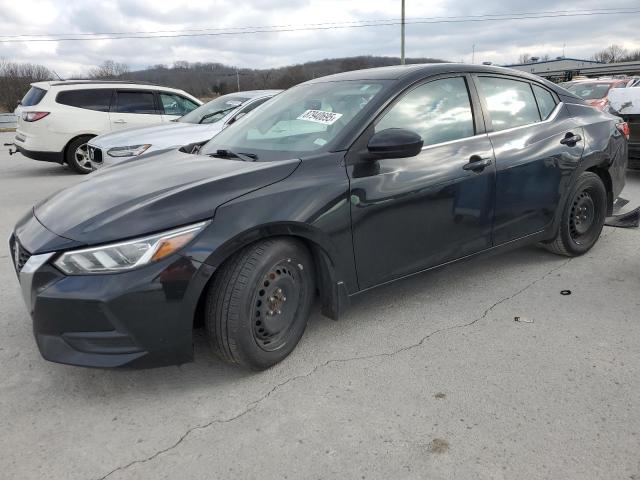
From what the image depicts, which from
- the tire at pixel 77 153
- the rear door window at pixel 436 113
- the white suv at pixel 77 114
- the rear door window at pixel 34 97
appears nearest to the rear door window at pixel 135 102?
the white suv at pixel 77 114

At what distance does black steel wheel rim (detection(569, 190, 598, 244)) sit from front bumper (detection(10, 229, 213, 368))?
3.17 m

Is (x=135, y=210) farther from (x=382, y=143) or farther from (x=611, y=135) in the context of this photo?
(x=611, y=135)

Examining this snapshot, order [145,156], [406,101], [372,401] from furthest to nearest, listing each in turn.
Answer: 1. [145,156]
2. [406,101]
3. [372,401]

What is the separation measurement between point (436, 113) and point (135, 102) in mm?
8473

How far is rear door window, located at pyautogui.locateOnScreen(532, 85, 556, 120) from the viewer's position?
3959 mm

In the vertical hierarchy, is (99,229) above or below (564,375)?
above

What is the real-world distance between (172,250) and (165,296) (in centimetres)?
20

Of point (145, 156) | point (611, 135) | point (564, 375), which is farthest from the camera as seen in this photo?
point (611, 135)

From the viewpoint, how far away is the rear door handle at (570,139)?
3.93 m

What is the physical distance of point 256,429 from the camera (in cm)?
230

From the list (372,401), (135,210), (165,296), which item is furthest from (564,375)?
(135,210)

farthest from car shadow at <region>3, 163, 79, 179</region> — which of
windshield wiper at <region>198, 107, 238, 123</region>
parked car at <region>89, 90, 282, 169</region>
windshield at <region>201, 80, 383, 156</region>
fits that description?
windshield at <region>201, 80, 383, 156</region>

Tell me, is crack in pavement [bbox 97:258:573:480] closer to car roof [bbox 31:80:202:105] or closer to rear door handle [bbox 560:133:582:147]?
rear door handle [bbox 560:133:582:147]

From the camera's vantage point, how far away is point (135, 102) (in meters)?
10.3
